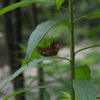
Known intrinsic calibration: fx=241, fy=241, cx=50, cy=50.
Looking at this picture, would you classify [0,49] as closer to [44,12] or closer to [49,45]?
[44,12]

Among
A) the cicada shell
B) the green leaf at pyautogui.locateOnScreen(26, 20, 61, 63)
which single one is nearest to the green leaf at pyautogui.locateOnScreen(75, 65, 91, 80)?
the cicada shell

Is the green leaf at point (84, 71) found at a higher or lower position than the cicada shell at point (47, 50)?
lower

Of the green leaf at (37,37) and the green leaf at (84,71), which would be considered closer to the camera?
the green leaf at (37,37)

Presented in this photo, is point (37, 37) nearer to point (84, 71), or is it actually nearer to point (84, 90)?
point (84, 90)

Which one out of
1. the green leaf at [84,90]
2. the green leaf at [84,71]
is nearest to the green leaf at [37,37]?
the green leaf at [84,90]

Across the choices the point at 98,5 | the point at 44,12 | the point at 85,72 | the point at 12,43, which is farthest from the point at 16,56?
the point at 98,5

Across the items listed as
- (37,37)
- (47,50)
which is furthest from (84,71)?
(37,37)

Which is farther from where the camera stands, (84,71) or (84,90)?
(84,71)

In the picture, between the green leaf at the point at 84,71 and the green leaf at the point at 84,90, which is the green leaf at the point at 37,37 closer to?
the green leaf at the point at 84,90
